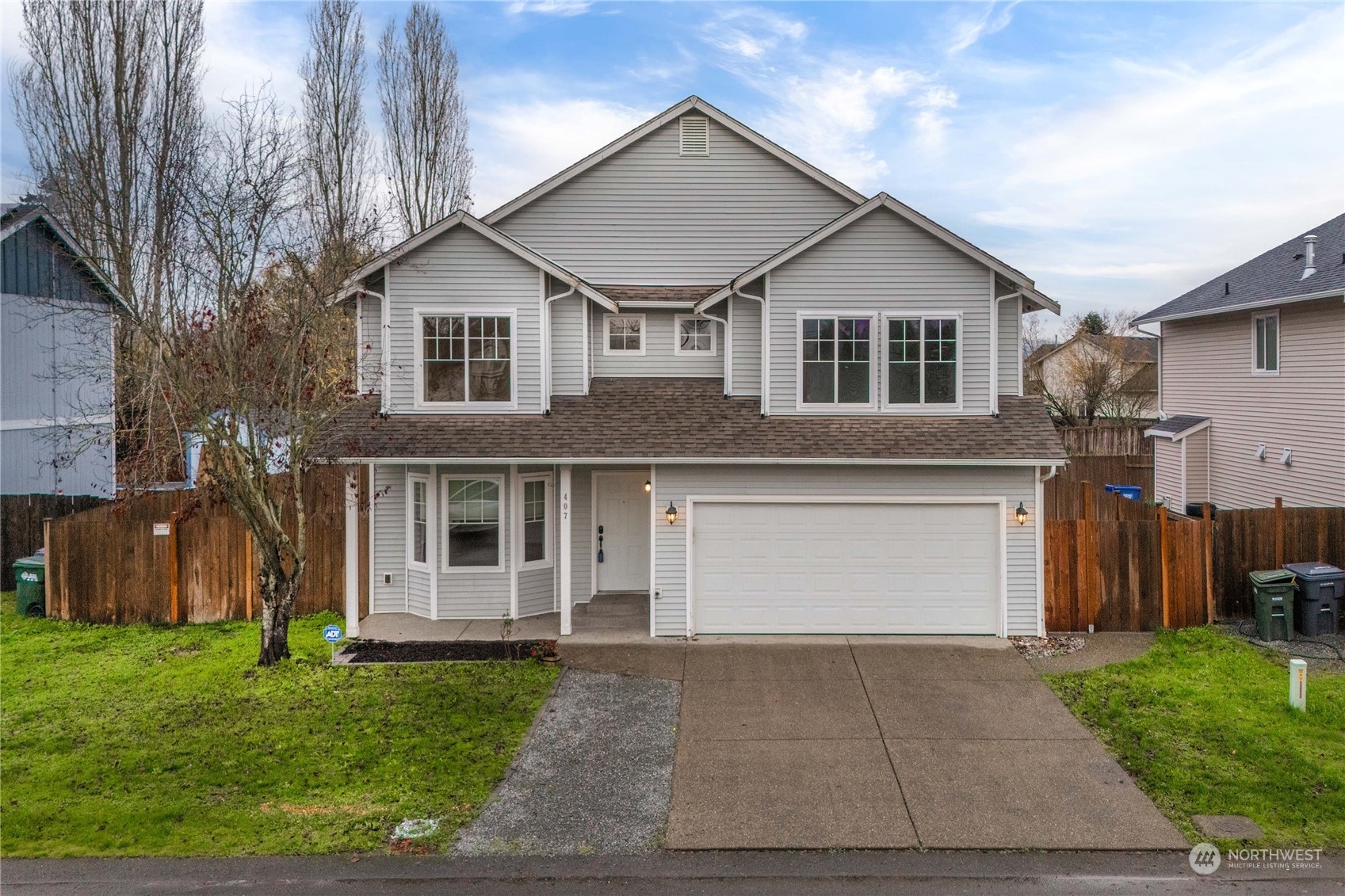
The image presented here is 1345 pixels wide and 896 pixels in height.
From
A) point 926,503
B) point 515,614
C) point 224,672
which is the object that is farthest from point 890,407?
point 224,672

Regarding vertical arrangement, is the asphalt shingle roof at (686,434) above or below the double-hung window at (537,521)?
above

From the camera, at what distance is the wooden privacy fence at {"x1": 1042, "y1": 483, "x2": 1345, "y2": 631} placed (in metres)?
11.9

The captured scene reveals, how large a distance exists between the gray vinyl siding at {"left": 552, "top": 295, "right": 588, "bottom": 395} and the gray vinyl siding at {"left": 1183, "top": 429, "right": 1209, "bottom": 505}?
627 inches

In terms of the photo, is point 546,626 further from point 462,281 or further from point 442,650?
point 462,281

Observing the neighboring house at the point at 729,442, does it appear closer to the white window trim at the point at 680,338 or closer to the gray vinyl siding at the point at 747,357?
the gray vinyl siding at the point at 747,357

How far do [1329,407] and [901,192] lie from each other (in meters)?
9.55

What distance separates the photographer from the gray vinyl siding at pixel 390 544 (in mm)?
13258

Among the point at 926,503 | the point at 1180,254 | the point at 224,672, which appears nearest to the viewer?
the point at 224,672

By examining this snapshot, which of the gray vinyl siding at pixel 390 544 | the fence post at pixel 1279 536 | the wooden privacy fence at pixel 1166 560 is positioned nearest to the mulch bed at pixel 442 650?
the gray vinyl siding at pixel 390 544

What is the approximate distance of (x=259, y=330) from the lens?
11.0 m

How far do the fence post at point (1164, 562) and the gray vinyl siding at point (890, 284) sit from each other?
2.98m

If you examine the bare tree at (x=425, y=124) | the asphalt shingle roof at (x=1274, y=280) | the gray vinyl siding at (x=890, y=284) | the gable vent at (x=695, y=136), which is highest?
the bare tree at (x=425, y=124)

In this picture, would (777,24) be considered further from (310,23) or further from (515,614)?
(310,23)

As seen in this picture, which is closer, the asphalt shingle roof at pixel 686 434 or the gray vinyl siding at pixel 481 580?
the asphalt shingle roof at pixel 686 434
